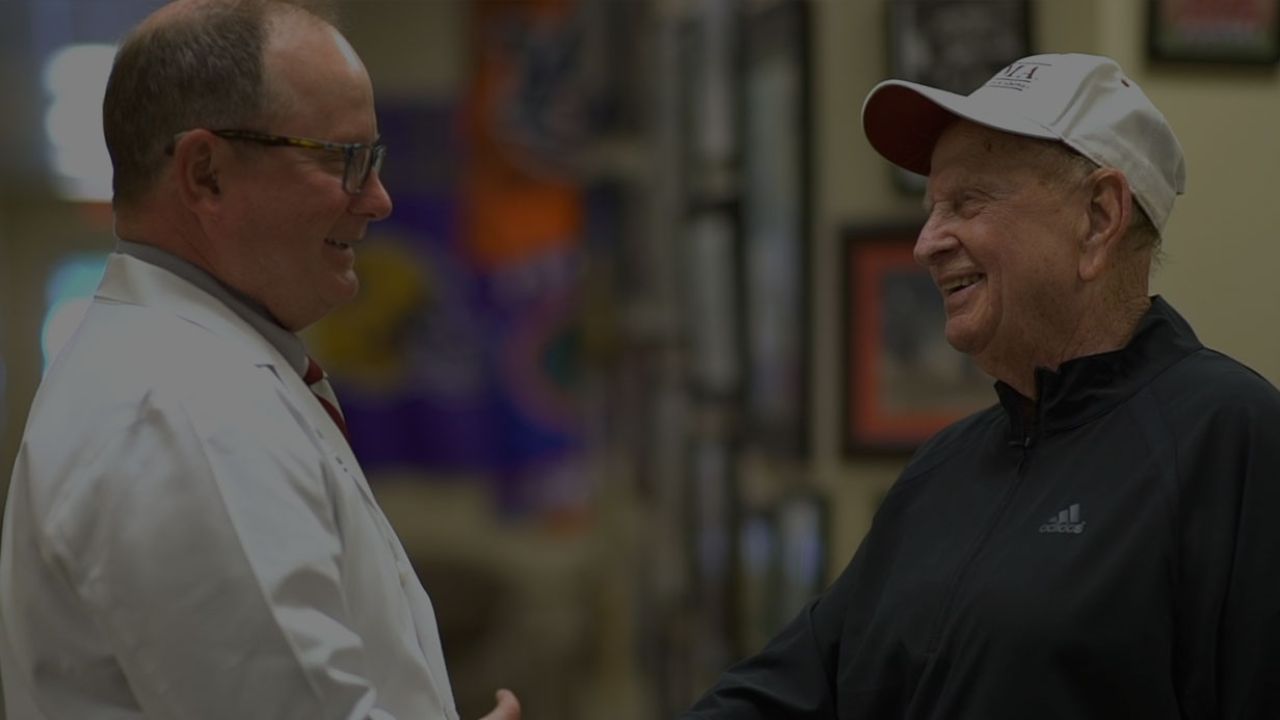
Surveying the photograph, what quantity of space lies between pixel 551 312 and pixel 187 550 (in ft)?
15.9

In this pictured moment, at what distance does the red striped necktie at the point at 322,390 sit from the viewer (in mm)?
2205

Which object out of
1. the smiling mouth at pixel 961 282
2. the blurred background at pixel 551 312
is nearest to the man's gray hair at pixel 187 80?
the smiling mouth at pixel 961 282

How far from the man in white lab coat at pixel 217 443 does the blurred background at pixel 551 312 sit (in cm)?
278

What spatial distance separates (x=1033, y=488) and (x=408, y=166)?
15.6 feet

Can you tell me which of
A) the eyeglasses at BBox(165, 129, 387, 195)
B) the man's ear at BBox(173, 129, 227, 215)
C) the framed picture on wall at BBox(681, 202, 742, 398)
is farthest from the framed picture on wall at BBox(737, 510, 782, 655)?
the man's ear at BBox(173, 129, 227, 215)

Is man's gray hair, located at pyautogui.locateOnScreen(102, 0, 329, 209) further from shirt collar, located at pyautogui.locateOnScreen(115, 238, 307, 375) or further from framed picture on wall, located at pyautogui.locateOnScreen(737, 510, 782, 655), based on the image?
framed picture on wall, located at pyautogui.locateOnScreen(737, 510, 782, 655)

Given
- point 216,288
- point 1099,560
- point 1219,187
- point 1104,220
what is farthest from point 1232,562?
point 1219,187

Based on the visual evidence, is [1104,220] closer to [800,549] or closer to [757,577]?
[800,549]

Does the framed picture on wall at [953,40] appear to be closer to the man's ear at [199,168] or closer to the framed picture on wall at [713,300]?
the framed picture on wall at [713,300]

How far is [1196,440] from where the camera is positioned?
75.4 inches

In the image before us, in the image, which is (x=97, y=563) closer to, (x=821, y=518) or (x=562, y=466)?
(x=821, y=518)

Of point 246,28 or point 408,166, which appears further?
point 408,166

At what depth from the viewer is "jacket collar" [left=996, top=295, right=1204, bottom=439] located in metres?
2.04

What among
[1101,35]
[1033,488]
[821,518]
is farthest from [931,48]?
[1033,488]
